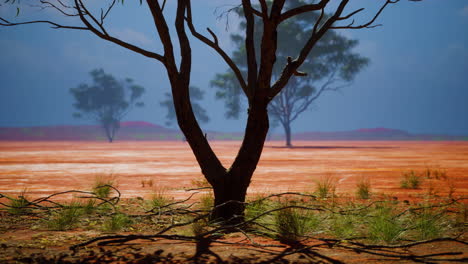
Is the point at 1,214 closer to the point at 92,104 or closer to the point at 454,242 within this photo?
the point at 454,242

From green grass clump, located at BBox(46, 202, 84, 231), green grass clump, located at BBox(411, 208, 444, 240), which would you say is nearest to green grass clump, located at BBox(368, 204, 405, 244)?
green grass clump, located at BBox(411, 208, 444, 240)

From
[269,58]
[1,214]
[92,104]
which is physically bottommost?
[1,214]

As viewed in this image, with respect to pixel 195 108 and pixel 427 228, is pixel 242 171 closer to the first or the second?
pixel 427 228

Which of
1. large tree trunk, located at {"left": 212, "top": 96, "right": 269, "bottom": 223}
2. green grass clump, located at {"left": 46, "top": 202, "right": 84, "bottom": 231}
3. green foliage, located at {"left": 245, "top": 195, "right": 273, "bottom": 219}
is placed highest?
large tree trunk, located at {"left": 212, "top": 96, "right": 269, "bottom": 223}

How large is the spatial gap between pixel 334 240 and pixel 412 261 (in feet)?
2.74

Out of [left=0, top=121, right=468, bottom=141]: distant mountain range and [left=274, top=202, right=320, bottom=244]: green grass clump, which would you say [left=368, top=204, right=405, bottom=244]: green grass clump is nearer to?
[left=274, top=202, right=320, bottom=244]: green grass clump

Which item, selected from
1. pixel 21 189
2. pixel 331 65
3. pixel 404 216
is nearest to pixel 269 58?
pixel 404 216

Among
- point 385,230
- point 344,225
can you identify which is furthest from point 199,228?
point 385,230

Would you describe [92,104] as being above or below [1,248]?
above

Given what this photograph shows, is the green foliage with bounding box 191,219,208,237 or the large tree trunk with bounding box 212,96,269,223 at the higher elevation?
the large tree trunk with bounding box 212,96,269,223

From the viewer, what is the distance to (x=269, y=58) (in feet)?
18.4

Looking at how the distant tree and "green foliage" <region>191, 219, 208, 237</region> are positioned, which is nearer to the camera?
"green foliage" <region>191, 219, 208, 237</region>

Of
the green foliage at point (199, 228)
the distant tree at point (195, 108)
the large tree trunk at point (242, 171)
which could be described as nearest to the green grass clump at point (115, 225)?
the green foliage at point (199, 228)

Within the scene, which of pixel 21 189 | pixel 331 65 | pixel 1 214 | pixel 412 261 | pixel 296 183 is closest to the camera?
pixel 412 261
